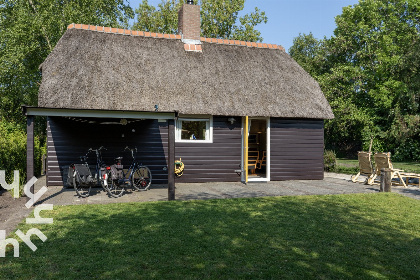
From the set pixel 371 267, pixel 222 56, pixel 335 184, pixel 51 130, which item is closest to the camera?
pixel 371 267

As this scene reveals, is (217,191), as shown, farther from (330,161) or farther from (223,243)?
(330,161)

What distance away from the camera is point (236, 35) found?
1079 inches

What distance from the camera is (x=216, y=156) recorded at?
1186 cm

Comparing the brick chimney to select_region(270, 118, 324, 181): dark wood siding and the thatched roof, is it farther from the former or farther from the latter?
select_region(270, 118, 324, 181): dark wood siding

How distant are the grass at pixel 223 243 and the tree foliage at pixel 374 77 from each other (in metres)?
17.2

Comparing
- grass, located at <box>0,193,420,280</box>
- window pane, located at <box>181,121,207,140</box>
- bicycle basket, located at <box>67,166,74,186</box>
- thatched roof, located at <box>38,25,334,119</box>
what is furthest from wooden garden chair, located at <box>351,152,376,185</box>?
bicycle basket, located at <box>67,166,74,186</box>

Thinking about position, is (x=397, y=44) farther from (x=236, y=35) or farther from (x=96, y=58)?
(x=96, y=58)

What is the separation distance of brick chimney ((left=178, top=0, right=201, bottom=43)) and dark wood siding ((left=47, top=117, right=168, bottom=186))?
3.93 m

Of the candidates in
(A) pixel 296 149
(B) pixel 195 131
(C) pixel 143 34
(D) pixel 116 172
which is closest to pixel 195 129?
(B) pixel 195 131

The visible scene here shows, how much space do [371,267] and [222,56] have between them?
10413 millimetres

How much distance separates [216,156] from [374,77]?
63.6 ft

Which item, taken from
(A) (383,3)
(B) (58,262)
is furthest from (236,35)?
(B) (58,262)

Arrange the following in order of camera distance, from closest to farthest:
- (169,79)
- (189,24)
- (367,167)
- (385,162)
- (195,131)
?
(385,162) < (367,167) < (169,79) < (195,131) < (189,24)

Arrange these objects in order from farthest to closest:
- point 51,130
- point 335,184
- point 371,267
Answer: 1. point 335,184
2. point 51,130
3. point 371,267
